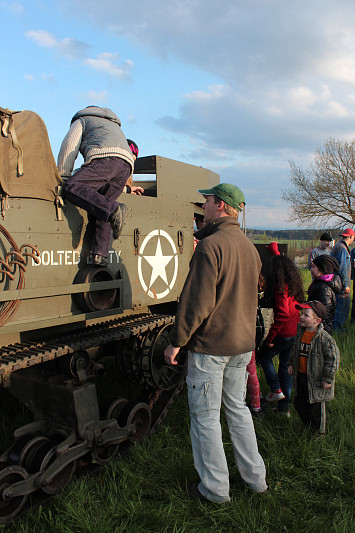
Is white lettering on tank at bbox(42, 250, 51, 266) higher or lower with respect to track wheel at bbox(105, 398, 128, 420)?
higher

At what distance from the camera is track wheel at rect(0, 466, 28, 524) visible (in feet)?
9.83

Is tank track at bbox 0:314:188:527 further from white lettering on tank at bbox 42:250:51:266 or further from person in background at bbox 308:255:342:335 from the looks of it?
person in background at bbox 308:255:342:335

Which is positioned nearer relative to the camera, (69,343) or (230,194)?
(230,194)

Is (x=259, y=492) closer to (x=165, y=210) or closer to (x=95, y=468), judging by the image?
(x=95, y=468)

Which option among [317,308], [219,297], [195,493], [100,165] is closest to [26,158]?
[100,165]

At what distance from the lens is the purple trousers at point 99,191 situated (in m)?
3.43

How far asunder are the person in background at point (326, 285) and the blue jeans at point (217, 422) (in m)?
1.95

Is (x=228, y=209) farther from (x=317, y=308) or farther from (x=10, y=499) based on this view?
(x=10, y=499)

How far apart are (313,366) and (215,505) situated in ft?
4.97

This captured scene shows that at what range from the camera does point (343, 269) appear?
803cm

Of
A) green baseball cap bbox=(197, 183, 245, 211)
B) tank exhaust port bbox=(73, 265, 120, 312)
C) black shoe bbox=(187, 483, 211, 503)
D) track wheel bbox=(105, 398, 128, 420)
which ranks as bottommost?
black shoe bbox=(187, 483, 211, 503)

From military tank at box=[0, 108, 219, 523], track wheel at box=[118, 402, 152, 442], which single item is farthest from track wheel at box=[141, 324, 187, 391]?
track wheel at box=[118, 402, 152, 442]

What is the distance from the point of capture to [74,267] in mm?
3576

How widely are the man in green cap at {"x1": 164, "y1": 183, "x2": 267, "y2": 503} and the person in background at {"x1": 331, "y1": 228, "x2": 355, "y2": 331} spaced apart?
505cm
